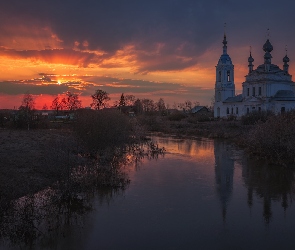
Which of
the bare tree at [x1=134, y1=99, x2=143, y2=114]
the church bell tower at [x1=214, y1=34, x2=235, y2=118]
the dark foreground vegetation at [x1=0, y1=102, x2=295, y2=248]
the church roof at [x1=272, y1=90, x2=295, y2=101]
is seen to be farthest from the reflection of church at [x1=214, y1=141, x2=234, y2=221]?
the bare tree at [x1=134, y1=99, x2=143, y2=114]

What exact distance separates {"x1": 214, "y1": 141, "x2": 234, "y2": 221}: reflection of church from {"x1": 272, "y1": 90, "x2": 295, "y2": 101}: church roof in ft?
107

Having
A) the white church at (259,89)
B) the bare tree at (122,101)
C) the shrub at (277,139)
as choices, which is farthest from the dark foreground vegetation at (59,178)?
the bare tree at (122,101)

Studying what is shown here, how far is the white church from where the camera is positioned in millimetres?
57531

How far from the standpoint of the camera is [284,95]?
2269 inches

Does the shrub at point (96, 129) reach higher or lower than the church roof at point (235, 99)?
lower

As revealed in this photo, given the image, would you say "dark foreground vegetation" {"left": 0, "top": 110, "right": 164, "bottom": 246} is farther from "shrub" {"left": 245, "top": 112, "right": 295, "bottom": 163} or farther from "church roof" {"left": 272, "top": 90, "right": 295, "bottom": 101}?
"church roof" {"left": 272, "top": 90, "right": 295, "bottom": 101}

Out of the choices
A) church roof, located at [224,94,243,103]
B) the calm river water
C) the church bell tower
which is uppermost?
the church bell tower

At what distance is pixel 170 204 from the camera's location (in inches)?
512

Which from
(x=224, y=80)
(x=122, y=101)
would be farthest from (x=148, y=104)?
(x=224, y=80)

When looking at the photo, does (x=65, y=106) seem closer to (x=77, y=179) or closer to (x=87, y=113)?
(x=87, y=113)

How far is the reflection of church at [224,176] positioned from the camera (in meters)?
14.1

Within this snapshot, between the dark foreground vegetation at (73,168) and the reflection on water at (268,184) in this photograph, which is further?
the reflection on water at (268,184)

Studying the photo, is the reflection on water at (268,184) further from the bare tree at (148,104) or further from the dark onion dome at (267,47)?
the bare tree at (148,104)

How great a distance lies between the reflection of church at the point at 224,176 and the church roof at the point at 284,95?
1281 inches
